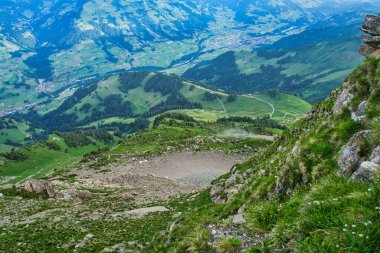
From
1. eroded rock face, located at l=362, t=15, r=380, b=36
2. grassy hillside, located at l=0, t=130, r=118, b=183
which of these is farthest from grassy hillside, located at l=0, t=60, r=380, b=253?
grassy hillside, located at l=0, t=130, r=118, b=183

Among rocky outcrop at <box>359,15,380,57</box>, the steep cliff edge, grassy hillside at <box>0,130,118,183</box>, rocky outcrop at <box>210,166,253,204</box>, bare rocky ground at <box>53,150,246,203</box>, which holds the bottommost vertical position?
grassy hillside at <box>0,130,118,183</box>

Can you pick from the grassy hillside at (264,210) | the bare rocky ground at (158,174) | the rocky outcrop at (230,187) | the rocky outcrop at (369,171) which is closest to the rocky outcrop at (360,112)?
the grassy hillside at (264,210)

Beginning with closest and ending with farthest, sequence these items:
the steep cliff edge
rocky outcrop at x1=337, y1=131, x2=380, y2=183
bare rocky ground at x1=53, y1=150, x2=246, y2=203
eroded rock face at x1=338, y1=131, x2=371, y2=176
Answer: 1. the steep cliff edge
2. rocky outcrop at x1=337, y1=131, x2=380, y2=183
3. eroded rock face at x1=338, y1=131, x2=371, y2=176
4. bare rocky ground at x1=53, y1=150, x2=246, y2=203

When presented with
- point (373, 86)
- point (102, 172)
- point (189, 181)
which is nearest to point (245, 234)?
point (373, 86)

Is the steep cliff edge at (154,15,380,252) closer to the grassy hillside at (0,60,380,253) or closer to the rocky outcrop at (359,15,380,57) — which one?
the grassy hillside at (0,60,380,253)

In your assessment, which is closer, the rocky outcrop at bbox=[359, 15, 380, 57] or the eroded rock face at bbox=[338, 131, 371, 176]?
the eroded rock face at bbox=[338, 131, 371, 176]

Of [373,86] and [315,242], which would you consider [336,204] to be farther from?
[373,86]

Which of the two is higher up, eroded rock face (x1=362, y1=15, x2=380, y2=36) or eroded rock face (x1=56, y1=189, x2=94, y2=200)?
eroded rock face (x1=362, y1=15, x2=380, y2=36)

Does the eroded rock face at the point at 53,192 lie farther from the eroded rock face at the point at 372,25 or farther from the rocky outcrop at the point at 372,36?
the eroded rock face at the point at 372,25
